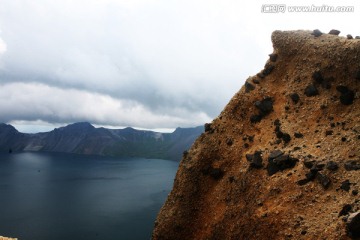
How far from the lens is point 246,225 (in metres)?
43.7

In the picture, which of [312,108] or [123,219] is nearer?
[312,108]

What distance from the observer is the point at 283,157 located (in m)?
45.1

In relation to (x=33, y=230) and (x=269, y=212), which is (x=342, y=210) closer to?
(x=269, y=212)

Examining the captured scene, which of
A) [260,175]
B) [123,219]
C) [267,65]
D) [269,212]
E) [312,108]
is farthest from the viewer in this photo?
Result: [123,219]

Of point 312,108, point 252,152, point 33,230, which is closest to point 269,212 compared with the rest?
point 252,152

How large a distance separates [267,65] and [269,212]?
30.2 m

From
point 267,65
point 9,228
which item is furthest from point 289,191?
point 9,228

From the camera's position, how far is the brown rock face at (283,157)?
3812 cm

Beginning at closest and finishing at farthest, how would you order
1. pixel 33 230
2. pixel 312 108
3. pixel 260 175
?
pixel 260 175
pixel 312 108
pixel 33 230

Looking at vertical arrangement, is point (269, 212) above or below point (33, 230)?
above

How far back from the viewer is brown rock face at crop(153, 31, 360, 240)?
125 feet

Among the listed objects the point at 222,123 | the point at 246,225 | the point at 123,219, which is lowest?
the point at 123,219

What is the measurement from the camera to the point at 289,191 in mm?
41406

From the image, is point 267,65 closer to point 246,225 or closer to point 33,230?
point 246,225
